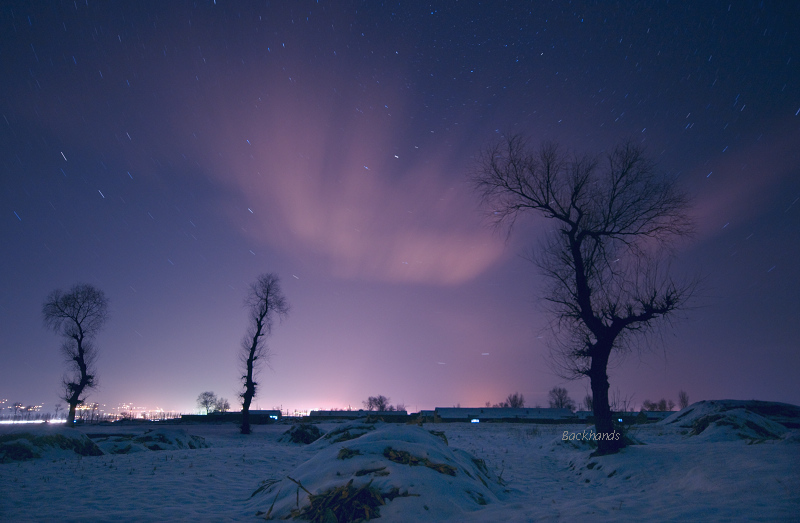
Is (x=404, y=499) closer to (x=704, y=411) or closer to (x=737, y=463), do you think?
(x=737, y=463)

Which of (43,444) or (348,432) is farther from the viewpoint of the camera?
(43,444)

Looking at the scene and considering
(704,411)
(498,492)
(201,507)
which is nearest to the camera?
(201,507)

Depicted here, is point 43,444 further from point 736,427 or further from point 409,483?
point 736,427

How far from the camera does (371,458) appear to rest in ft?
25.7

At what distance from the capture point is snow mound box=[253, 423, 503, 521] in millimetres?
6250

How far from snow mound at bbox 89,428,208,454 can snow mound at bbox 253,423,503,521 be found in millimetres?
12310

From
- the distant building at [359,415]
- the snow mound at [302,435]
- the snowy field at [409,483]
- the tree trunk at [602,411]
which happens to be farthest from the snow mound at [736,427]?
the distant building at [359,415]

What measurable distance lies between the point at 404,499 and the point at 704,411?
962 inches

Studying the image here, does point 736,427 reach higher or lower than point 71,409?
higher

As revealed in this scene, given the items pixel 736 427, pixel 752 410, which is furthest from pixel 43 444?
pixel 752 410

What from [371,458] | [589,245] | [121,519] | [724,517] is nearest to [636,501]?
[724,517]

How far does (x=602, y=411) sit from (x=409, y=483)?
976cm

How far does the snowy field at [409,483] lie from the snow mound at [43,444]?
0.06 metres

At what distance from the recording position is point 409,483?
6.85 meters
